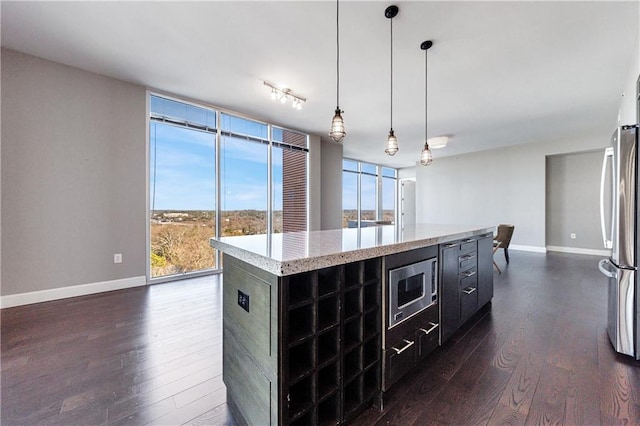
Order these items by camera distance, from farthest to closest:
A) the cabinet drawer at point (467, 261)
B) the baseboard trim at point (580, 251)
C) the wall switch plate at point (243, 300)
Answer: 1. the baseboard trim at point (580, 251)
2. the cabinet drawer at point (467, 261)
3. the wall switch plate at point (243, 300)

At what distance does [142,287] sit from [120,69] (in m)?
2.86

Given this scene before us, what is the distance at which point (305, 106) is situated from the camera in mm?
4457

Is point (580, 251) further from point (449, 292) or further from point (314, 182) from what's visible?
point (449, 292)

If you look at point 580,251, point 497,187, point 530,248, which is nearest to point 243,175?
point 497,187

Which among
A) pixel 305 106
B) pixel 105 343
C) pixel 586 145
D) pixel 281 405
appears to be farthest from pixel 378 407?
pixel 586 145

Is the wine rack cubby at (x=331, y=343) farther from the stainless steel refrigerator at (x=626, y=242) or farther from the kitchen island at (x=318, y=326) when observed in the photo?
the stainless steel refrigerator at (x=626, y=242)

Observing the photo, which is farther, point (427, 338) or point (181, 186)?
point (181, 186)

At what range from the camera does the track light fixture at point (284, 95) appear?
3716 millimetres

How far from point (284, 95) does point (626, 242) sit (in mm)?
3913

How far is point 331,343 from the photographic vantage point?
1.24 metres

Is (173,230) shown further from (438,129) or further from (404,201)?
(404,201)

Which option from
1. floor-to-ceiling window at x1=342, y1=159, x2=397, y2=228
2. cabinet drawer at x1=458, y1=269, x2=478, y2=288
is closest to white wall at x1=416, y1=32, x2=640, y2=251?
floor-to-ceiling window at x1=342, y1=159, x2=397, y2=228

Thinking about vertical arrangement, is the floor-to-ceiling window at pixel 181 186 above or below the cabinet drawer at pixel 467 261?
above

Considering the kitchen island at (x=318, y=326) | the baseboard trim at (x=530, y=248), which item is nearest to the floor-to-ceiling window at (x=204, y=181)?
the kitchen island at (x=318, y=326)
